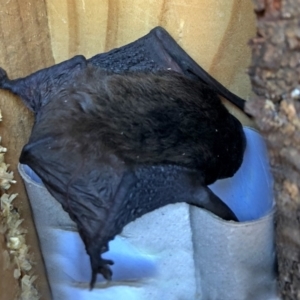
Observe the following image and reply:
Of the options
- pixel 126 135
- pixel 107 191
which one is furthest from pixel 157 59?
pixel 107 191

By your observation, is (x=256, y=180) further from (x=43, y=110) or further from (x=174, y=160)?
(x=43, y=110)

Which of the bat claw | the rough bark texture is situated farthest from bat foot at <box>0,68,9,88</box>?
the rough bark texture

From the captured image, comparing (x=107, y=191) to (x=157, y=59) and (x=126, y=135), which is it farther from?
(x=157, y=59)

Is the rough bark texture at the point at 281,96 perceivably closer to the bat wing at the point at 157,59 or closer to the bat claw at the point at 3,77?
the bat wing at the point at 157,59

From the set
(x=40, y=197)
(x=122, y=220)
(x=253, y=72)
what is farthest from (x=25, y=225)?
(x=253, y=72)

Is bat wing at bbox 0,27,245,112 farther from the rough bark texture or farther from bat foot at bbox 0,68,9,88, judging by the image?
the rough bark texture

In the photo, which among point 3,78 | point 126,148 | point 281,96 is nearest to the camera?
point 281,96
